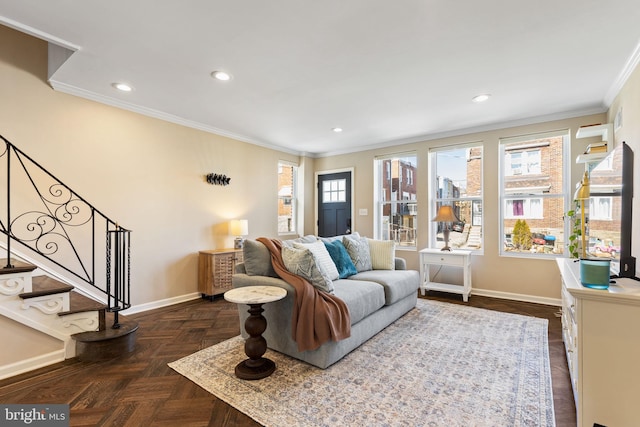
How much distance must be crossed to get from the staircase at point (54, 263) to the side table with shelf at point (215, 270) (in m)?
0.96

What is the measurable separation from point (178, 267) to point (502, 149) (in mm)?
4885

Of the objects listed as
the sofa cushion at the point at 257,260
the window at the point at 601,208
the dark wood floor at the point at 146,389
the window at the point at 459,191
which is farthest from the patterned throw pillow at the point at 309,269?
the window at the point at 459,191

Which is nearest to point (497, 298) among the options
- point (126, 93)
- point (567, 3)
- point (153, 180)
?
point (567, 3)

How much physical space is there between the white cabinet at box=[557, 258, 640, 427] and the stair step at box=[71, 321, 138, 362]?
3.22 metres

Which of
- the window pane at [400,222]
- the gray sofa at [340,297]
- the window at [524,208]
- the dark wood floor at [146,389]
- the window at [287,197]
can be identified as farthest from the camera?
the window at [287,197]

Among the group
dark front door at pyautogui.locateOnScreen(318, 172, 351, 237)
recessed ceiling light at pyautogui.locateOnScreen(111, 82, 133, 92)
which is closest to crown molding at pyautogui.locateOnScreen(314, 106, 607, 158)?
dark front door at pyautogui.locateOnScreen(318, 172, 351, 237)

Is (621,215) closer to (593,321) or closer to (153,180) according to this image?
(593,321)

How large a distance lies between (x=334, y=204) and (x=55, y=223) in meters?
4.27

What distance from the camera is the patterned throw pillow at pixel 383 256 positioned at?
375 centimetres

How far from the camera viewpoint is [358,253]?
3.61m

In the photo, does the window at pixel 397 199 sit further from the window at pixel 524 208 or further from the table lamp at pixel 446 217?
the window at pixel 524 208

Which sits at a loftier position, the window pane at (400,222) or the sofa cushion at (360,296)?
the window pane at (400,222)

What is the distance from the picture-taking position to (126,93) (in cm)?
321

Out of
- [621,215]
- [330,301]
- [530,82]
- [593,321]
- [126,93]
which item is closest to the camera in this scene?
[593,321]
